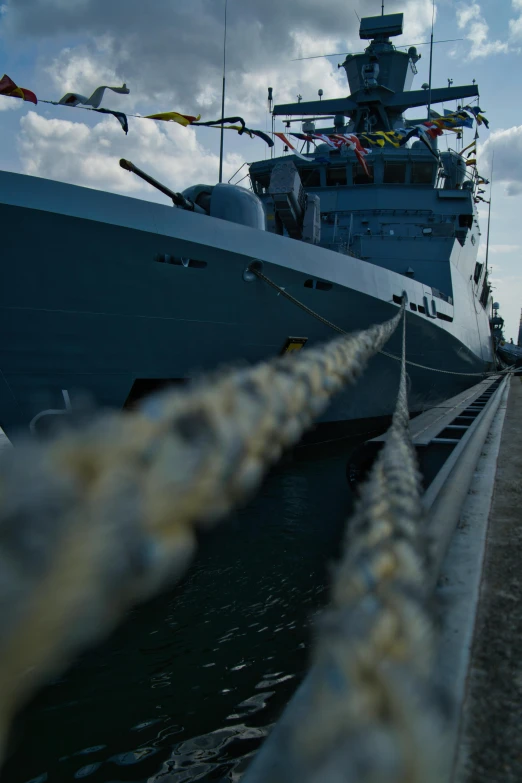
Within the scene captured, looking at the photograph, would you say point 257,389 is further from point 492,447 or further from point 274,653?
point 492,447

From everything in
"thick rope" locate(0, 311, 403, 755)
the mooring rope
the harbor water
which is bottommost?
the harbor water

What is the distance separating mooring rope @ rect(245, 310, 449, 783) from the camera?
671 mm

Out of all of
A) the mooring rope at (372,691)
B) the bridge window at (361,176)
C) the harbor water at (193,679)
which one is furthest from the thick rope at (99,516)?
the bridge window at (361,176)

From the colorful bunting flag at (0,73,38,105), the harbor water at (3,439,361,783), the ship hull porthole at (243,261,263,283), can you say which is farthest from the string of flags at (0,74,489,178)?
the harbor water at (3,439,361,783)

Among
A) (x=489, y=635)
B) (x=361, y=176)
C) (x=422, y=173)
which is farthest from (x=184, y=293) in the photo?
(x=422, y=173)

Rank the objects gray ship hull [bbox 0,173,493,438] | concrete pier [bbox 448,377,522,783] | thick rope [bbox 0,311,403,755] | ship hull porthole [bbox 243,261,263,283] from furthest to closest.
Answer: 1. ship hull porthole [bbox 243,261,263,283]
2. gray ship hull [bbox 0,173,493,438]
3. concrete pier [bbox 448,377,522,783]
4. thick rope [bbox 0,311,403,755]

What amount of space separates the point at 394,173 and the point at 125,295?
8418 mm

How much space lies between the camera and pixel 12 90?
5629 mm

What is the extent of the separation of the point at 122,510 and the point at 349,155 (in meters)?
12.0

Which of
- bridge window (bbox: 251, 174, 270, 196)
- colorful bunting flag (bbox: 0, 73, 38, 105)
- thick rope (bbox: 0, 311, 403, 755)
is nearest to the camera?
thick rope (bbox: 0, 311, 403, 755)

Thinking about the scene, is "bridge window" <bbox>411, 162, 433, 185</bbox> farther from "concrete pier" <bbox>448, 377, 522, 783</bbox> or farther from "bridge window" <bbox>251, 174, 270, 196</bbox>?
"concrete pier" <bbox>448, 377, 522, 783</bbox>

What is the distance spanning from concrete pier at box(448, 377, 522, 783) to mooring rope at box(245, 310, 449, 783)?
7 cm

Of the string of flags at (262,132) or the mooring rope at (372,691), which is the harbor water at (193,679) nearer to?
the mooring rope at (372,691)

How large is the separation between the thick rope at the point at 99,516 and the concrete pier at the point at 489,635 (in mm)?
506
